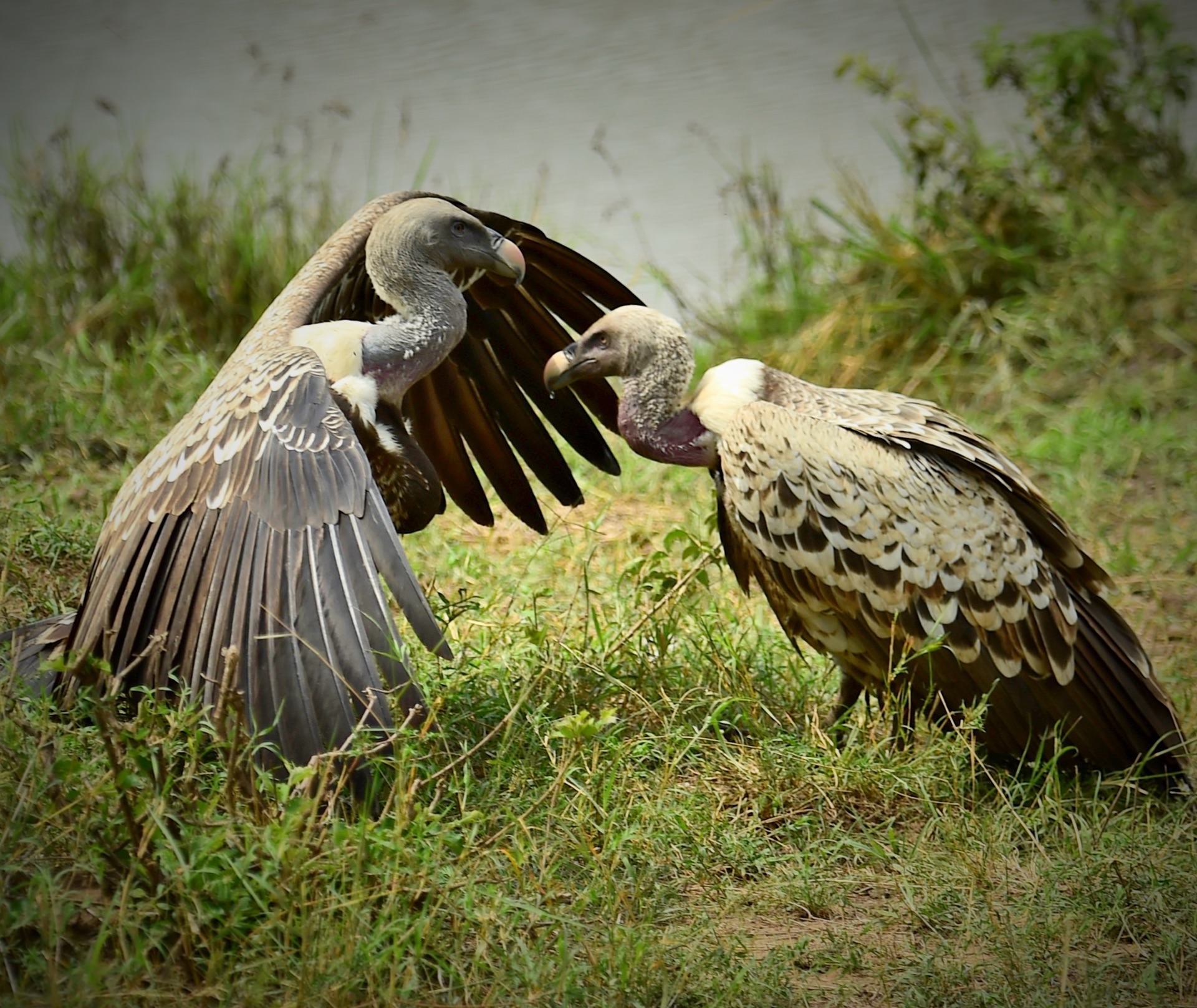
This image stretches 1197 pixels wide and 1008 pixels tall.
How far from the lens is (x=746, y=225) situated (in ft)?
24.9

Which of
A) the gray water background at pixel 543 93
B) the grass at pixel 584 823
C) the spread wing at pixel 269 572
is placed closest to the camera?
the grass at pixel 584 823

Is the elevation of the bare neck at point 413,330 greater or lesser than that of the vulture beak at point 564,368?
greater

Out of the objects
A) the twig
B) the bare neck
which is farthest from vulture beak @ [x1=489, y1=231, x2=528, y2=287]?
the twig

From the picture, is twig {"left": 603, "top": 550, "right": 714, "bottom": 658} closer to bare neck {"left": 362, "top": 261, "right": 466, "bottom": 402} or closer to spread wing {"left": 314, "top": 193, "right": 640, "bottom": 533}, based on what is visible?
spread wing {"left": 314, "top": 193, "right": 640, "bottom": 533}

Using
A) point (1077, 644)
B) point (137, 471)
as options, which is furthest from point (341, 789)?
point (1077, 644)

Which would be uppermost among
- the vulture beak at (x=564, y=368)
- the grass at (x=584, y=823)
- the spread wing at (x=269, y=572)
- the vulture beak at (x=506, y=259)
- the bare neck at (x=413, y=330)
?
the vulture beak at (x=506, y=259)

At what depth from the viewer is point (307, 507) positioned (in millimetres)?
2834

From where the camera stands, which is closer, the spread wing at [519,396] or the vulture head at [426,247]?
the vulture head at [426,247]

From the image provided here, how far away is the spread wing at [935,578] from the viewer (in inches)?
133

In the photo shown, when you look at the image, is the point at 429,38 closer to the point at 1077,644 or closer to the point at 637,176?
the point at 637,176

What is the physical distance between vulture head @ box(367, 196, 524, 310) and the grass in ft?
2.66

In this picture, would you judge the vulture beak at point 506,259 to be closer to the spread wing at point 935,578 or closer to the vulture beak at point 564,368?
the vulture beak at point 564,368

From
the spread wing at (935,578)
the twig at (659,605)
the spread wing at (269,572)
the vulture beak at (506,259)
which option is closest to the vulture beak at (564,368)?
the vulture beak at (506,259)

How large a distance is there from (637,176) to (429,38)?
2.39m
